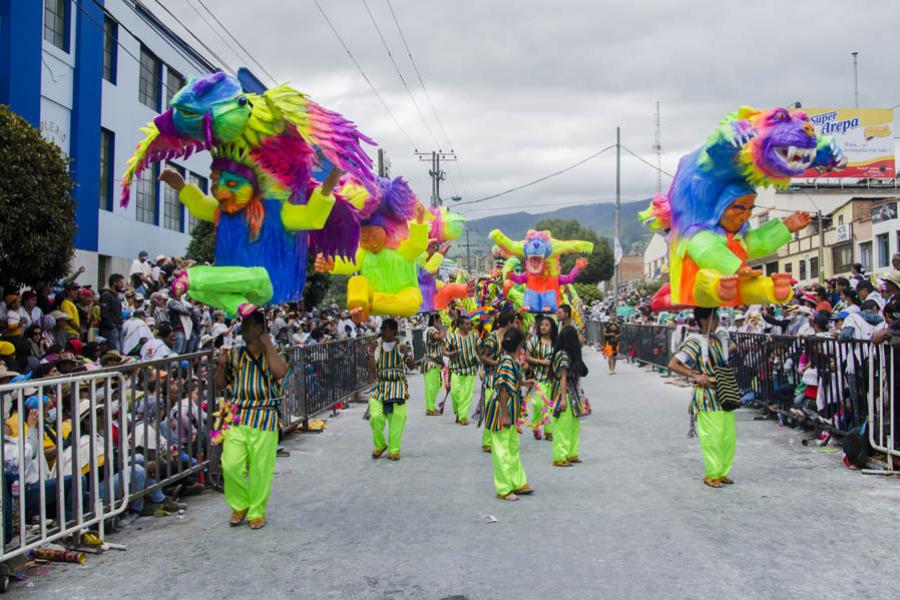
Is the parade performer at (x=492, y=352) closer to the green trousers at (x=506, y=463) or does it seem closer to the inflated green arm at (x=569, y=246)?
the green trousers at (x=506, y=463)

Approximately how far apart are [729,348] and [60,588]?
5971mm

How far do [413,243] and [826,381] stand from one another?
514 cm

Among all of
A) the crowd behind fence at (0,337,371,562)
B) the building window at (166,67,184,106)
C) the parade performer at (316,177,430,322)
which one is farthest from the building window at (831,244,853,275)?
the crowd behind fence at (0,337,371,562)

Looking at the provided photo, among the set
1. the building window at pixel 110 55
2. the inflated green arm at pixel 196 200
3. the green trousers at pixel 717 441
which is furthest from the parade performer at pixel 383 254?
the building window at pixel 110 55

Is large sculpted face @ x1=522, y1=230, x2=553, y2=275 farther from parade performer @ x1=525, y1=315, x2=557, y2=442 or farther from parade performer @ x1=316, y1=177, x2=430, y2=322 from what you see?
parade performer @ x1=316, y1=177, x2=430, y2=322

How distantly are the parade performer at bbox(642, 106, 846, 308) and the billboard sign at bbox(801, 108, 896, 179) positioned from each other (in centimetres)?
3848

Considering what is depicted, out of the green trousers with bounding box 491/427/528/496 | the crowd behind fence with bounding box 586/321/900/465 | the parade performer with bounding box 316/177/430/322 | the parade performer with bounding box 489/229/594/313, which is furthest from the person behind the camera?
the parade performer with bounding box 489/229/594/313

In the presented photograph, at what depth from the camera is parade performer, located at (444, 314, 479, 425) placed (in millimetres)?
11039

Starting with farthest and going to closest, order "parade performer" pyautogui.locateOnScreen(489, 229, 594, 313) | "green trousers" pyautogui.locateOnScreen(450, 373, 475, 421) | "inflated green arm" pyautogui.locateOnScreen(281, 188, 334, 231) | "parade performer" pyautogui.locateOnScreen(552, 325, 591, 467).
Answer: "parade performer" pyautogui.locateOnScreen(489, 229, 594, 313), "green trousers" pyautogui.locateOnScreen(450, 373, 475, 421), "parade performer" pyautogui.locateOnScreen(552, 325, 591, 467), "inflated green arm" pyautogui.locateOnScreen(281, 188, 334, 231)

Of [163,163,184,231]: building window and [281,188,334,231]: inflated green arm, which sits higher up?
[163,163,184,231]: building window

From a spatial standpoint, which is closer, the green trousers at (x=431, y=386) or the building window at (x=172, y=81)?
the green trousers at (x=431, y=386)

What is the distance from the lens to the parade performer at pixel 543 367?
952 cm

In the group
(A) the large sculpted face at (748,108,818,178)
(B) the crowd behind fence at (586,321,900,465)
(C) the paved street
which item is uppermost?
(A) the large sculpted face at (748,108,818,178)

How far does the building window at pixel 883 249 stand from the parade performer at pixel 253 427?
31.8 m
